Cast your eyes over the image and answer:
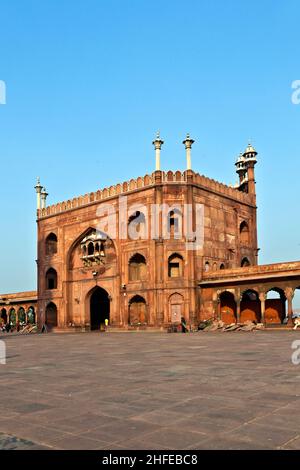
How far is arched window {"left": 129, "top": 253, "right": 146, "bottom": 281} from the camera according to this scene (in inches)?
1270

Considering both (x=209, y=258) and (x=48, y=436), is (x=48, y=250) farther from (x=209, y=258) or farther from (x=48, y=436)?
(x=48, y=436)

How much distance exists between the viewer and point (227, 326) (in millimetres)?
27312

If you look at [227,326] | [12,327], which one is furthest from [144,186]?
[12,327]

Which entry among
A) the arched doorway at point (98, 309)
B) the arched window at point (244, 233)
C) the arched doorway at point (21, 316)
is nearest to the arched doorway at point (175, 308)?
the arched doorway at point (98, 309)

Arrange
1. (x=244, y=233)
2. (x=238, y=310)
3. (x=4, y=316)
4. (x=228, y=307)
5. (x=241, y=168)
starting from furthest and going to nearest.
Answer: (x=4, y=316) → (x=241, y=168) → (x=244, y=233) → (x=228, y=307) → (x=238, y=310)

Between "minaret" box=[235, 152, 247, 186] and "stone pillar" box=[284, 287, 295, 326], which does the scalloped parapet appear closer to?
"minaret" box=[235, 152, 247, 186]

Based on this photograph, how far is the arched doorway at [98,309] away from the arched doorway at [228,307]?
10521mm

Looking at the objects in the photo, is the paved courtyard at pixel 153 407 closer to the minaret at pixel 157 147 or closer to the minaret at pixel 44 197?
the minaret at pixel 157 147

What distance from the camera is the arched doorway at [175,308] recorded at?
29.5 meters

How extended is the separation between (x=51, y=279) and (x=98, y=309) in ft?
17.5

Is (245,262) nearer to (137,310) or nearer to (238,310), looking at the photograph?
(238,310)

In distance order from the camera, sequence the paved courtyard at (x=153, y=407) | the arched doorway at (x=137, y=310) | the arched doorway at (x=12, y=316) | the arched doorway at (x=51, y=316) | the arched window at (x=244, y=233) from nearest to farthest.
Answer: the paved courtyard at (x=153, y=407) < the arched doorway at (x=137, y=310) < the arched window at (x=244, y=233) < the arched doorway at (x=51, y=316) < the arched doorway at (x=12, y=316)

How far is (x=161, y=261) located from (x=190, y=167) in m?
6.76
